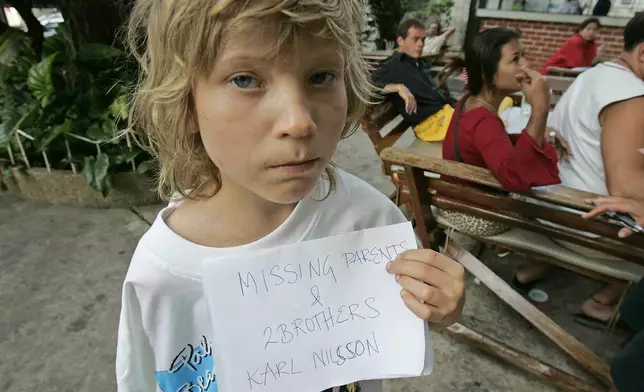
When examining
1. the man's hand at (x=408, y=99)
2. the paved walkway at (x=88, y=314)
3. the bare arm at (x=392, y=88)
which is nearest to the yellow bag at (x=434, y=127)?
the man's hand at (x=408, y=99)

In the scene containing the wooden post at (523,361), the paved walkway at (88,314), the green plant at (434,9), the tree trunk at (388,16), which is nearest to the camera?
the wooden post at (523,361)

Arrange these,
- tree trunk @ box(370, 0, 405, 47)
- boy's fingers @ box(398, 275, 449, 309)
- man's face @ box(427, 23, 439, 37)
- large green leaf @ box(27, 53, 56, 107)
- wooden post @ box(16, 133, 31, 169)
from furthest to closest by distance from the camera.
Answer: tree trunk @ box(370, 0, 405, 47) < man's face @ box(427, 23, 439, 37) < wooden post @ box(16, 133, 31, 169) < large green leaf @ box(27, 53, 56, 107) < boy's fingers @ box(398, 275, 449, 309)

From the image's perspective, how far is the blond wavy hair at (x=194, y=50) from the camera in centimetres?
58

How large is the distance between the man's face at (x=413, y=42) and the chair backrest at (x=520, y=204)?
200 cm

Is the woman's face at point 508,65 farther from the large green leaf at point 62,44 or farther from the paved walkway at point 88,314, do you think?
the large green leaf at point 62,44

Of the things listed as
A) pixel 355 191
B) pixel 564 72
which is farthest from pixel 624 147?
pixel 564 72

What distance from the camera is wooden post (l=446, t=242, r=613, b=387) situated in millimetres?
1626

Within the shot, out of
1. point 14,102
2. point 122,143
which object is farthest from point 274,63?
point 14,102

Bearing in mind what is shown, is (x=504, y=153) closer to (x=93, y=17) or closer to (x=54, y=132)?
(x=54, y=132)

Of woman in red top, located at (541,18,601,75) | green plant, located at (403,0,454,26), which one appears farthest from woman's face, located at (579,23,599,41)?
green plant, located at (403,0,454,26)

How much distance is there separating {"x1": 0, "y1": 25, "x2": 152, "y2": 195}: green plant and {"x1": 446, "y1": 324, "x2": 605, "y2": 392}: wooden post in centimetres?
228

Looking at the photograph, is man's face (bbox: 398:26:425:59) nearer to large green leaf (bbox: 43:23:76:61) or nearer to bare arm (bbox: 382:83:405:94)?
bare arm (bbox: 382:83:405:94)

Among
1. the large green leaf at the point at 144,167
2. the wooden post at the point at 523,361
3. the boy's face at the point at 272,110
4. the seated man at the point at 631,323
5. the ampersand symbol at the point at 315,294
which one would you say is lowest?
the large green leaf at the point at 144,167

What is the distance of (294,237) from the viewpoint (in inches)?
31.2
